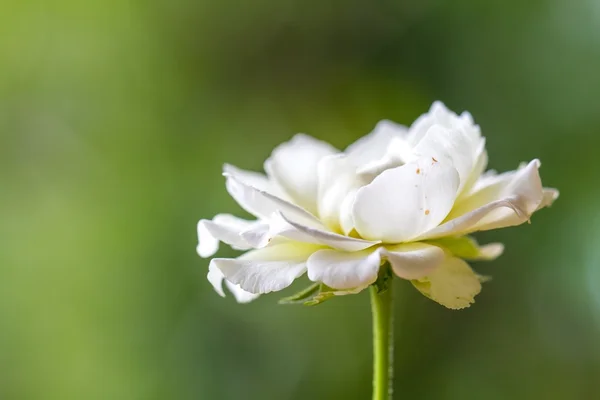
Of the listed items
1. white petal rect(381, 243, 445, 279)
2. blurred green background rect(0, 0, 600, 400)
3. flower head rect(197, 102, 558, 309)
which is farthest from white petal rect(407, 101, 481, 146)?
blurred green background rect(0, 0, 600, 400)

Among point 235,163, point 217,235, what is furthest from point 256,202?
point 235,163

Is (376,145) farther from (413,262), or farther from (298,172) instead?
(413,262)

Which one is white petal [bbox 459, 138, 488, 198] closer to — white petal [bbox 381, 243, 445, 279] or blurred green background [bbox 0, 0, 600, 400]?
white petal [bbox 381, 243, 445, 279]

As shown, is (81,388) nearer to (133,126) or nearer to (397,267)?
(133,126)

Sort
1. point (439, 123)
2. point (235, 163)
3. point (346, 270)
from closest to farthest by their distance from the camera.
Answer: point (346, 270), point (439, 123), point (235, 163)

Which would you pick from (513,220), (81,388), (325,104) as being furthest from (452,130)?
(81,388)

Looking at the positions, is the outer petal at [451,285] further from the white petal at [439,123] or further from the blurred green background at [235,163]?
the blurred green background at [235,163]
